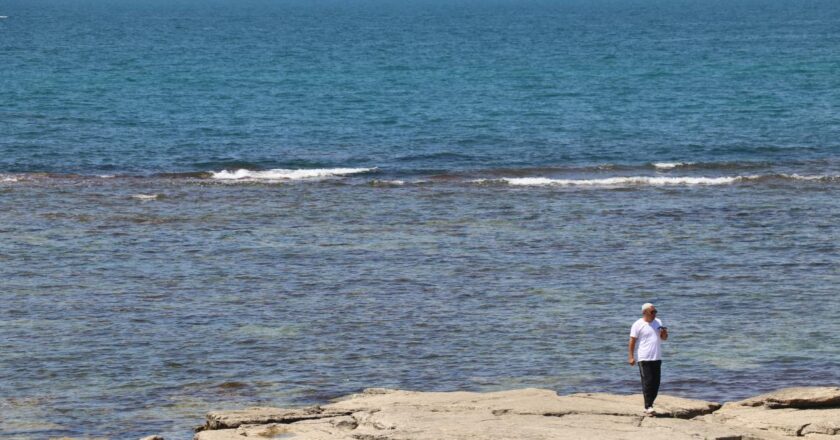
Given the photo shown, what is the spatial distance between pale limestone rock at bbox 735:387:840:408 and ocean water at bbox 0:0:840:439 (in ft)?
10.9

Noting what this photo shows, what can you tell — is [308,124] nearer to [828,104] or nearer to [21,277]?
[828,104]

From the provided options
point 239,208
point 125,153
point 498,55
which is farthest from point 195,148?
point 498,55

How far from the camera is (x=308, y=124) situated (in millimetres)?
71062

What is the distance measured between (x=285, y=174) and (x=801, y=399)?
3298 centimetres

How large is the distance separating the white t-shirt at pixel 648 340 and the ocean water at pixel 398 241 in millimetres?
4184

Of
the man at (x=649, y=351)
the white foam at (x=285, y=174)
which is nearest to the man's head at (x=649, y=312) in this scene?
the man at (x=649, y=351)

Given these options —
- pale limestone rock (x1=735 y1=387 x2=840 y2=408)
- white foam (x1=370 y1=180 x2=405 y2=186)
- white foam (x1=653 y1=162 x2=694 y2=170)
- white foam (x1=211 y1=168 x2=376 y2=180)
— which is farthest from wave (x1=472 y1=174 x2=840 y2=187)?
pale limestone rock (x1=735 y1=387 x2=840 y2=408)

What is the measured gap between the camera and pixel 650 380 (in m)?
23.0

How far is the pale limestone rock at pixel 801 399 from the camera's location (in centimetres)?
2334

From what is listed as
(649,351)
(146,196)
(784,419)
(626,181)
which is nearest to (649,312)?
(649,351)

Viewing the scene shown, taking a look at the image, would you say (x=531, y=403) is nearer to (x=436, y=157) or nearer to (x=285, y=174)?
(x=285, y=174)

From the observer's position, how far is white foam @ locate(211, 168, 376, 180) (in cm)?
5341

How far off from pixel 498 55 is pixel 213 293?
273 ft

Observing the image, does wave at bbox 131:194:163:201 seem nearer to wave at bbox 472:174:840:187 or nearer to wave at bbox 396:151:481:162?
wave at bbox 472:174:840:187
